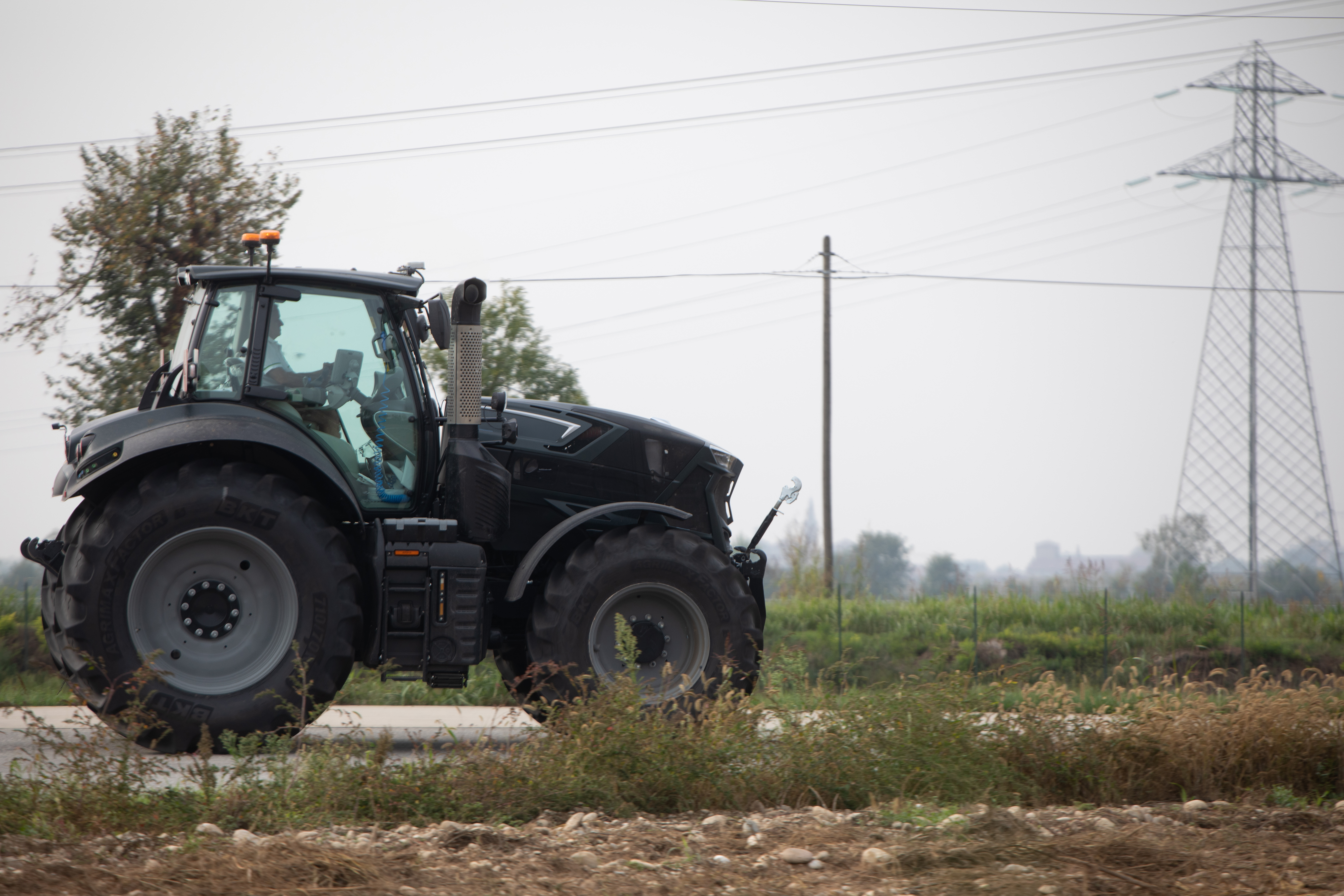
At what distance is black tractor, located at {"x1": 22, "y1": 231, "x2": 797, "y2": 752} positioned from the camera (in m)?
6.25

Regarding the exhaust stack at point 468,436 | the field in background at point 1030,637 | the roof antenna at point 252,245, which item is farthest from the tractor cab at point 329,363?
the field in background at point 1030,637

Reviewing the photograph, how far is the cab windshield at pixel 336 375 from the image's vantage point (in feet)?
22.3

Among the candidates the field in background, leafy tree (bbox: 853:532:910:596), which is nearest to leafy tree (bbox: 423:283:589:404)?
the field in background

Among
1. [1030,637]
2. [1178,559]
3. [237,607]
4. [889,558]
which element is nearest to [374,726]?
[237,607]

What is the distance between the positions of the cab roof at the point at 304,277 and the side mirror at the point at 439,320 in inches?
15.8

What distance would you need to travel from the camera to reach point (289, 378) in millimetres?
6844

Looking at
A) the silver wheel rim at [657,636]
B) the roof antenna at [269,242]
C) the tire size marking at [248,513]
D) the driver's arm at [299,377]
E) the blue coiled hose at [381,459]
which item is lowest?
the silver wheel rim at [657,636]

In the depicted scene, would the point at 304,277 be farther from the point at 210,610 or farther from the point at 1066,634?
the point at 1066,634

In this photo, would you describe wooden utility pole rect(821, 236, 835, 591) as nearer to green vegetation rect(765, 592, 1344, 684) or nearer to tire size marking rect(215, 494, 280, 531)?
green vegetation rect(765, 592, 1344, 684)

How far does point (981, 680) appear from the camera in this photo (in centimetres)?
1295

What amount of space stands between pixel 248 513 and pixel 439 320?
1629 millimetres

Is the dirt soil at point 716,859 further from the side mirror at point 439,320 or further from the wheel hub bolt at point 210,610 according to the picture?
the side mirror at point 439,320

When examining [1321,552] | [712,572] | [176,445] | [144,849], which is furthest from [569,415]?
[1321,552]

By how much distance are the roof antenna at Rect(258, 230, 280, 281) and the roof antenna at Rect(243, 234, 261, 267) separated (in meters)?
0.03
